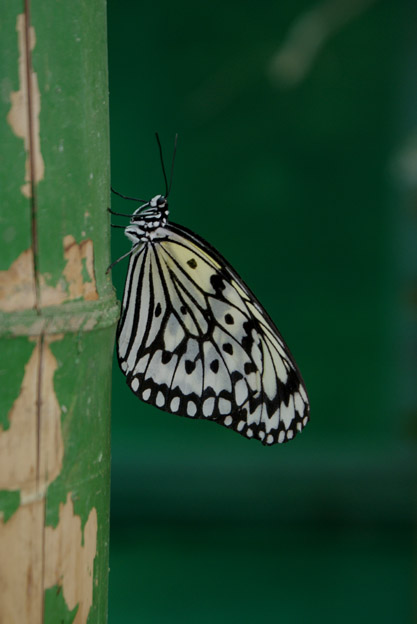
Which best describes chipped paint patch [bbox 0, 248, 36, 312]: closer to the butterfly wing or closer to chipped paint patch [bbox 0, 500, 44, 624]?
chipped paint patch [bbox 0, 500, 44, 624]

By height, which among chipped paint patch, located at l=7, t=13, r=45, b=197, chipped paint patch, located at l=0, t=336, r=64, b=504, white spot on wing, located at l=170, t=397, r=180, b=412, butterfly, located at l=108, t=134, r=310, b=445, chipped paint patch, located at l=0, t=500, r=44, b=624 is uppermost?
chipped paint patch, located at l=7, t=13, r=45, b=197

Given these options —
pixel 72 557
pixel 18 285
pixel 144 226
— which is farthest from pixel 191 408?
pixel 18 285

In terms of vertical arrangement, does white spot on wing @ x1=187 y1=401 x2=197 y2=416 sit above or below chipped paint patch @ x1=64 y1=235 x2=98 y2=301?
below

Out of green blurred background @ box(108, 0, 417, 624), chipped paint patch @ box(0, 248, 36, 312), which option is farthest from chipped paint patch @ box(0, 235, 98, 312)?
green blurred background @ box(108, 0, 417, 624)

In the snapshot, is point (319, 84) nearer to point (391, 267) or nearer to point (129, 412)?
point (391, 267)

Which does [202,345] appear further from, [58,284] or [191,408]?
[58,284]

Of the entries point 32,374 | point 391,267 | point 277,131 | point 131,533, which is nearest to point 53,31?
point 32,374
